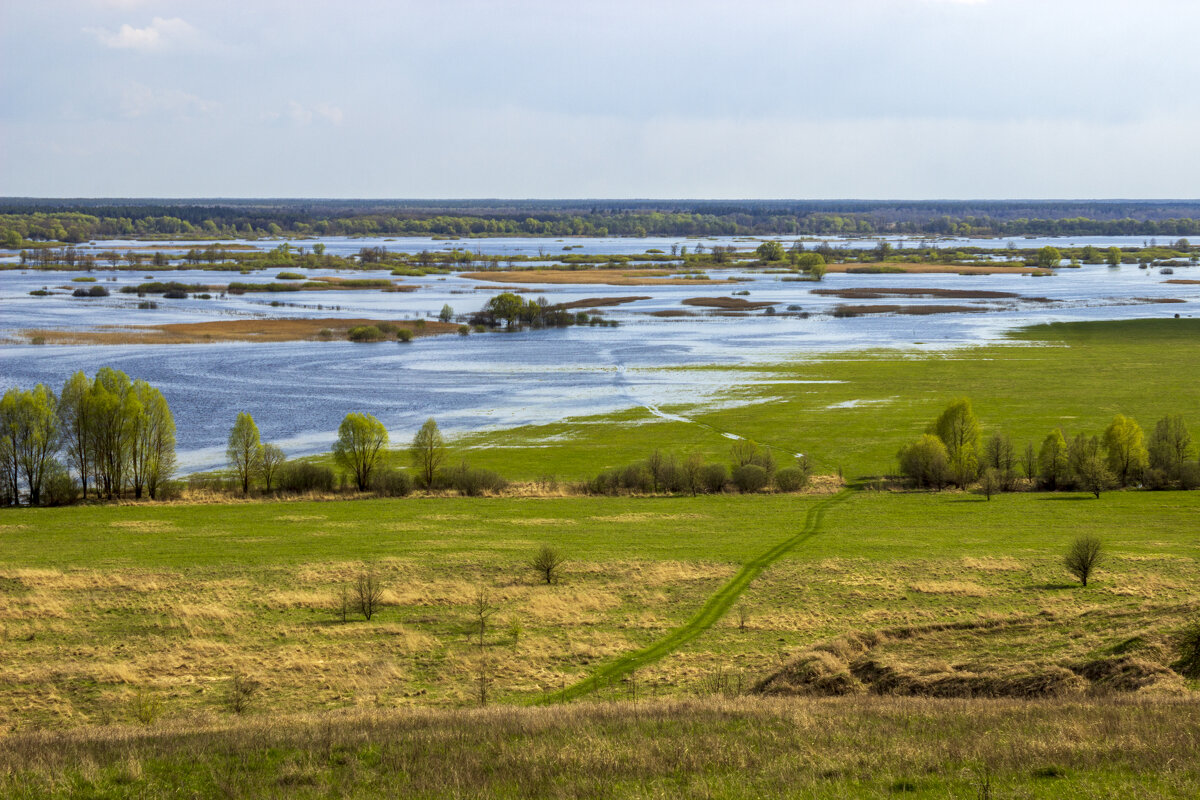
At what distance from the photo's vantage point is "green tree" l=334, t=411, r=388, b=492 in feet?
139

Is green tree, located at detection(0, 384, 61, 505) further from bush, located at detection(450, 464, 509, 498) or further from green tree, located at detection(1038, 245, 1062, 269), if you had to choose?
green tree, located at detection(1038, 245, 1062, 269)

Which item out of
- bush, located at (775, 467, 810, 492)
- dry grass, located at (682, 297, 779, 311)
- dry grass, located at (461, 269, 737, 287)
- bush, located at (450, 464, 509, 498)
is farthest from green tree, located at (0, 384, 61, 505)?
dry grass, located at (461, 269, 737, 287)

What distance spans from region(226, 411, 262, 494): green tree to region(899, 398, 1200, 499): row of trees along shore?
91.7ft

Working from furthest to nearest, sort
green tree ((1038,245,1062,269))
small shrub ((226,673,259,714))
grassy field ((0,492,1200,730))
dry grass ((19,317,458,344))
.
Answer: green tree ((1038,245,1062,269)) < dry grass ((19,317,458,344)) < grassy field ((0,492,1200,730)) < small shrub ((226,673,259,714))

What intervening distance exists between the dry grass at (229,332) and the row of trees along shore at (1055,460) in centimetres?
6137

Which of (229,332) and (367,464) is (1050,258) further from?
(367,464)

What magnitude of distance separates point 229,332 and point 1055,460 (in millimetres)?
72350

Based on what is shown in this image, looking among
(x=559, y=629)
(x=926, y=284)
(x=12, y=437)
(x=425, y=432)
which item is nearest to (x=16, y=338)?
(x=12, y=437)

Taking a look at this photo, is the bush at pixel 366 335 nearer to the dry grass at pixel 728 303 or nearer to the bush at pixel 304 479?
the dry grass at pixel 728 303

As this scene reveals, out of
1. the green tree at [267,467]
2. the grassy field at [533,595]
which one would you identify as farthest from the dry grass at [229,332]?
the grassy field at [533,595]

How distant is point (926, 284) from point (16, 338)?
113 metres

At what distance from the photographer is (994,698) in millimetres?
16094

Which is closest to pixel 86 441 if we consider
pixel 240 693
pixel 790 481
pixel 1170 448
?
pixel 240 693

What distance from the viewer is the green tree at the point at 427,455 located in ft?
141
